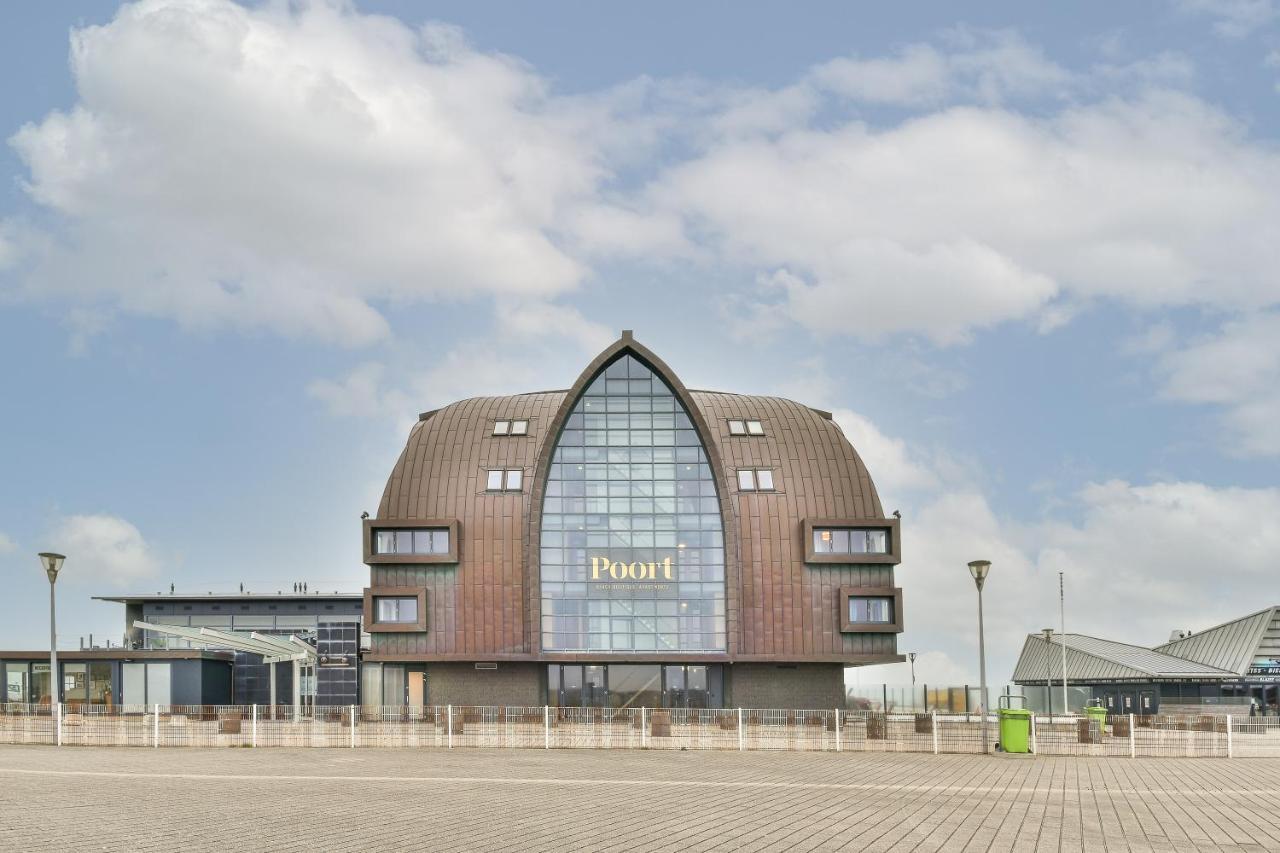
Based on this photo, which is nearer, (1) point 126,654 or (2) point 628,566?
(2) point 628,566

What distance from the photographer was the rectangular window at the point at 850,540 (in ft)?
203

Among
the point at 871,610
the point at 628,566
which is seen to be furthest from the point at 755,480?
the point at 871,610

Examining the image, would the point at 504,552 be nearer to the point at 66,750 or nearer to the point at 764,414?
the point at 764,414

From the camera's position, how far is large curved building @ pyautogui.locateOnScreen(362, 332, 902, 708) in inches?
2408

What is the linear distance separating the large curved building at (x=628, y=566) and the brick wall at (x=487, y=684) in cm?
9

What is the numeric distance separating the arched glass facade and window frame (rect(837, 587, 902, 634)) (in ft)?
18.4

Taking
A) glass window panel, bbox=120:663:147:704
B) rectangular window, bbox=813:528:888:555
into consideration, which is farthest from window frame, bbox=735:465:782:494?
glass window panel, bbox=120:663:147:704

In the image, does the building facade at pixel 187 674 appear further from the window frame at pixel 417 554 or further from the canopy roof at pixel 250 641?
the window frame at pixel 417 554

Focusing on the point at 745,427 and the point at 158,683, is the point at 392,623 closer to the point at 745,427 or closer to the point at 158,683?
the point at 158,683

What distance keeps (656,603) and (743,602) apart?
13.2 ft

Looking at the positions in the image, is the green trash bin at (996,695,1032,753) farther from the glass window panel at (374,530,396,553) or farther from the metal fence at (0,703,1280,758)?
the glass window panel at (374,530,396,553)

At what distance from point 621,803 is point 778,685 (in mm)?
38975

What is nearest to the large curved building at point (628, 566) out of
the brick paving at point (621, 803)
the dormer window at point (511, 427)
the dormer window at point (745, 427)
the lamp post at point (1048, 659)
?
the dormer window at point (511, 427)

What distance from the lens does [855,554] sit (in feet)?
203
